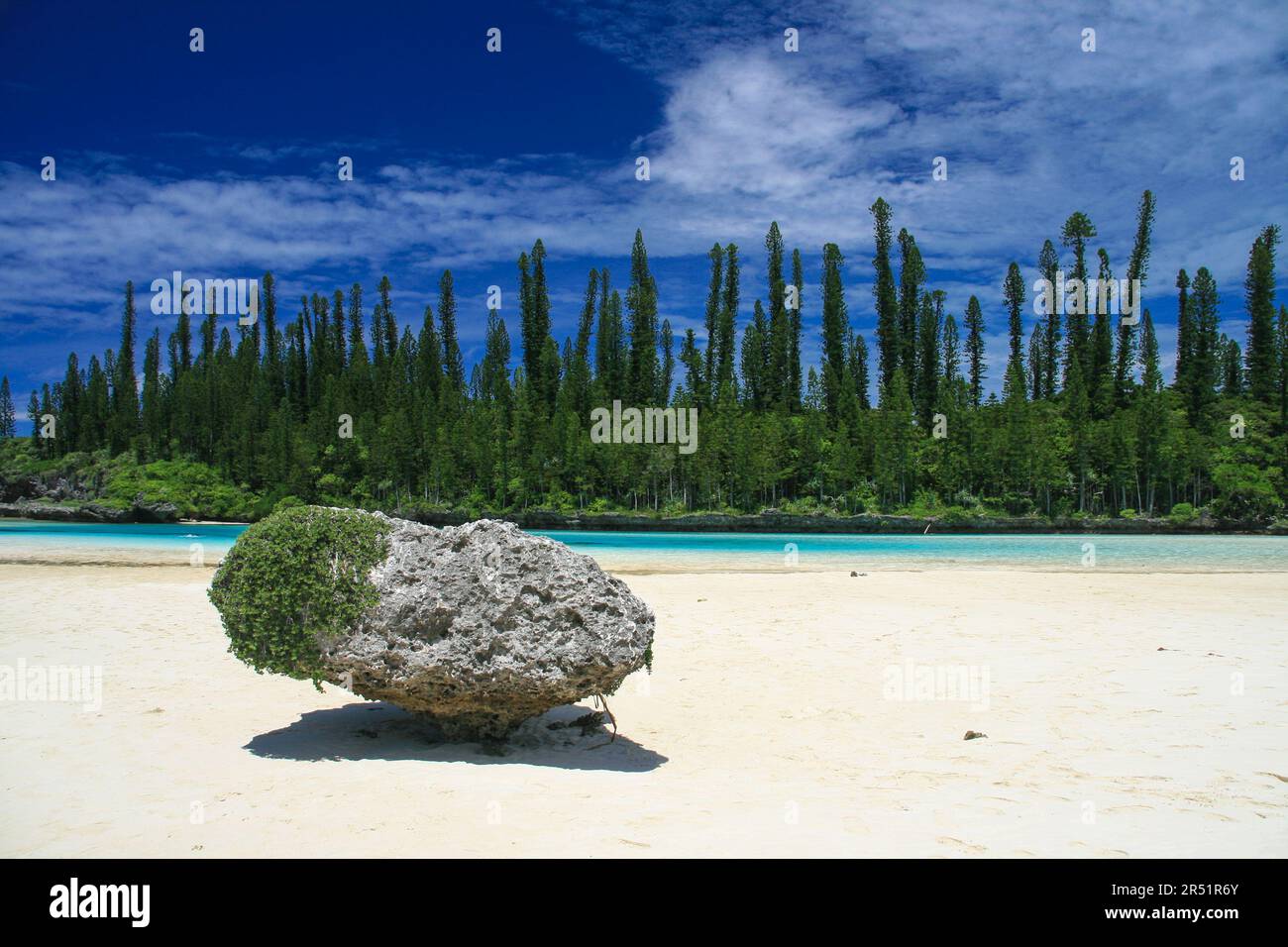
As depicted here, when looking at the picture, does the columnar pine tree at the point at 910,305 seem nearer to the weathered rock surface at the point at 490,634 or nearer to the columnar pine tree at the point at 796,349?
the columnar pine tree at the point at 796,349

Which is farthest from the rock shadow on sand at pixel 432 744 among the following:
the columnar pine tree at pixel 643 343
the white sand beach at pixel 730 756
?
the columnar pine tree at pixel 643 343

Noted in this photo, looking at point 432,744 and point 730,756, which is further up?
point 432,744

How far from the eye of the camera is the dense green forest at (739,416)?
227 ft

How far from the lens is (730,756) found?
23.6ft

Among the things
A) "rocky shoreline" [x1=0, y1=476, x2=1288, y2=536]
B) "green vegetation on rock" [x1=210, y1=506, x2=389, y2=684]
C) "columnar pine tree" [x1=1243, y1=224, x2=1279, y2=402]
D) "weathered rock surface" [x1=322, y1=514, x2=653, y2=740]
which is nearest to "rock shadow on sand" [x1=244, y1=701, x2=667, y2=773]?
"weathered rock surface" [x1=322, y1=514, x2=653, y2=740]

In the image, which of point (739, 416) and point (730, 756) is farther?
point (739, 416)

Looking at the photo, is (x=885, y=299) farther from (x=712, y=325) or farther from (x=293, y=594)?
(x=293, y=594)

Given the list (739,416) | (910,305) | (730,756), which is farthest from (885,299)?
(730,756)

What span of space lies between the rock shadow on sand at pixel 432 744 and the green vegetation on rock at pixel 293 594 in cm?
82

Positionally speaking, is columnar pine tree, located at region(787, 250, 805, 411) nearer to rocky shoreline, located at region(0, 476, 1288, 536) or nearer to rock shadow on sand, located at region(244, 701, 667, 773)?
rocky shoreline, located at region(0, 476, 1288, 536)

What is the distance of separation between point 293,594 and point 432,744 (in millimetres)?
1872

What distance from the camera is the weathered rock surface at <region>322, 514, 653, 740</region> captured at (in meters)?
6.41
